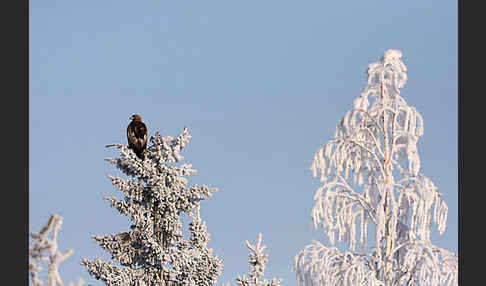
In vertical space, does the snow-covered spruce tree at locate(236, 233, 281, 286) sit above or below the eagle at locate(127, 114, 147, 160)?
below

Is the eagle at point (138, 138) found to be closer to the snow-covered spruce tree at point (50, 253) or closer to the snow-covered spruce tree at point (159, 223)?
the snow-covered spruce tree at point (159, 223)

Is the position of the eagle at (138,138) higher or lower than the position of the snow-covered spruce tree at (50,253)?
higher

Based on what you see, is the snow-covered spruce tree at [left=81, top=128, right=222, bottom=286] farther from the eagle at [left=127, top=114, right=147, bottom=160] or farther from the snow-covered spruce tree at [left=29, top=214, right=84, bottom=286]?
the snow-covered spruce tree at [left=29, top=214, right=84, bottom=286]

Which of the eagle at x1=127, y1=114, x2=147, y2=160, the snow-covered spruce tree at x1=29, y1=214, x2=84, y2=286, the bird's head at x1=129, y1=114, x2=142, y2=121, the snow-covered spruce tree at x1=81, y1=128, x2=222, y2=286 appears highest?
the bird's head at x1=129, y1=114, x2=142, y2=121

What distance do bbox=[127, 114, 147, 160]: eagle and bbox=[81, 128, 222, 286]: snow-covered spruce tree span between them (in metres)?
0.12

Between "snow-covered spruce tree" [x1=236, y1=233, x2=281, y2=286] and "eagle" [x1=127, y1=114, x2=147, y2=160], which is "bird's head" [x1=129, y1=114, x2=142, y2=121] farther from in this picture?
"snow-covered spruce tree" [x1=236, y1=233, x2=281, y2=286]

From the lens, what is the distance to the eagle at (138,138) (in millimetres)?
14383

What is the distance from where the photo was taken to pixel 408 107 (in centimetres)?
1858

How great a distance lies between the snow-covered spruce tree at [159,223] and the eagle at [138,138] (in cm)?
12

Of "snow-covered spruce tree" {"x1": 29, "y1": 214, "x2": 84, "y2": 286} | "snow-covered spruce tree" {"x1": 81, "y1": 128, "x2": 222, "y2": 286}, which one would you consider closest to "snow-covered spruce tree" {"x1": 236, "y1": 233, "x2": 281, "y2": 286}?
"snow-covered spruce tree" {"x1": 81, "y1": 128, "x2": 222, "y2": 286}

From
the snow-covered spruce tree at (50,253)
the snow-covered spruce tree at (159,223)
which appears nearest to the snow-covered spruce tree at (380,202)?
the snow-covered spruce tree at (159,223)

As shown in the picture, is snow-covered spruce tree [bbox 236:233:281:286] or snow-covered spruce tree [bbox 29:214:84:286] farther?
snow-covered spruce tree [bbox 236:233:281:286]

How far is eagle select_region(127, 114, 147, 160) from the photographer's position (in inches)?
566

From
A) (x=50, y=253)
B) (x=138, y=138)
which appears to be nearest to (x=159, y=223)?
(x=138, y=138)
